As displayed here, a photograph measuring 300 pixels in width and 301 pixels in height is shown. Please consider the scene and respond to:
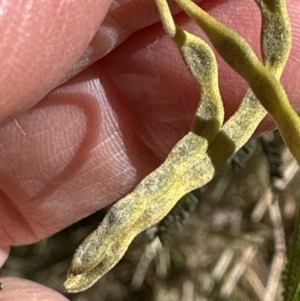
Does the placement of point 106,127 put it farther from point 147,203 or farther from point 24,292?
point 147,203

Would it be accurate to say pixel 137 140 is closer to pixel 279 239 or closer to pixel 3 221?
pixel 3 221

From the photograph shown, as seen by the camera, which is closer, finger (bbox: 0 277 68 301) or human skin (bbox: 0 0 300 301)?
human skin (bbox: 0 0 300 301)

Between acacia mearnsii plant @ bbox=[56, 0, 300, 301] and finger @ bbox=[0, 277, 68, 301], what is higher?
acacia mearnsii plant @ bbox=[56, 0, 300, 301]

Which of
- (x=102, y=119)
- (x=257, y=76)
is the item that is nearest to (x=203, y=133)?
(x=257, y=76)

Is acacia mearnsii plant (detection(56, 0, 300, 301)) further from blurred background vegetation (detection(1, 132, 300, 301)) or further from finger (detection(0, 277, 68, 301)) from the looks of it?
blurred background vegetation (detection(1, 132, 300, 301))

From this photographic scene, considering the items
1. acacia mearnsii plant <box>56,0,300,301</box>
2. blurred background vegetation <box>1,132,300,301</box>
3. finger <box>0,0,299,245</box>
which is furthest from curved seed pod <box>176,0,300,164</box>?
blurred background vegetation <box>1,132,300,301</box>

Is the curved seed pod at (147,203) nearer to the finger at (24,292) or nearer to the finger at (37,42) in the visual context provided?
the finger at (37,42)

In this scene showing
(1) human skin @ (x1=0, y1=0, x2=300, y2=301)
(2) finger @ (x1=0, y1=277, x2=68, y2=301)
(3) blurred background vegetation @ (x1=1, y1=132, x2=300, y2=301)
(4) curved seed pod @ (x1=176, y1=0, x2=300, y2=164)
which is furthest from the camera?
(3) blurred background vegetation @ (x1=1, y1=132, x2=300, y2=301)
